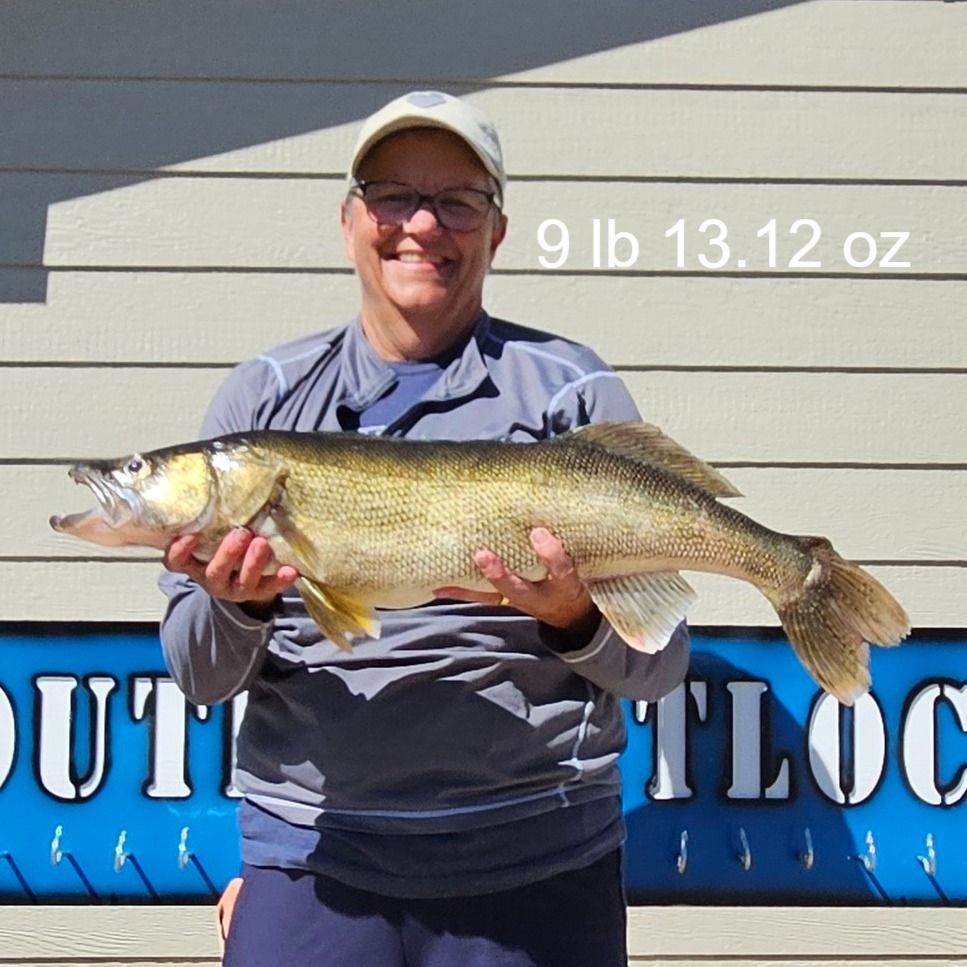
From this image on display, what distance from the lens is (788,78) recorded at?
11.6 ft

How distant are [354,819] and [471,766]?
0.67 ft

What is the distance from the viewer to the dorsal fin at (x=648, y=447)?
225 cm

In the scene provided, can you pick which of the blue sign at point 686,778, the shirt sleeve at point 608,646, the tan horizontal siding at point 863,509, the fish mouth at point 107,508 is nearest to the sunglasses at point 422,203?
the shirt sleeve at point 608,646

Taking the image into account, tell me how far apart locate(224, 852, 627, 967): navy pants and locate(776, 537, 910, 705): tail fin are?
53cm

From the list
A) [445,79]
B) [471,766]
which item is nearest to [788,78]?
[445,79]

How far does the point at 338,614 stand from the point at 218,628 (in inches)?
8.5

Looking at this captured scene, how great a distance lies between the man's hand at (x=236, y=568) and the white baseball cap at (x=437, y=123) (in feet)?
2.21

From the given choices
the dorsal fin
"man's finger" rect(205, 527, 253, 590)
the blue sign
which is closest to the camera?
"man's finger" rect(205, 527, 253, 590)

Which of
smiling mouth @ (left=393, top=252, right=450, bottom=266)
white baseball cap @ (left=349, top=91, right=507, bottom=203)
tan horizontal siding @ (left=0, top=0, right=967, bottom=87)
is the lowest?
smiling mouth @ (left=393, top=252, right=450, bottom=266)

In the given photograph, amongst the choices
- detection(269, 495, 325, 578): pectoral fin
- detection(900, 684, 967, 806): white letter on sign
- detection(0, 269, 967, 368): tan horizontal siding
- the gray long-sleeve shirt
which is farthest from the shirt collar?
detection(900, 684, 967, 806): white letter on sign

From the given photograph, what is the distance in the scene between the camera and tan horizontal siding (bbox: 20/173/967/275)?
3.46m

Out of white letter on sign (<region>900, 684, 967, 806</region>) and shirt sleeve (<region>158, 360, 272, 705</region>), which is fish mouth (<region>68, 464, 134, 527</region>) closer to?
shirt sleeve (<region>158, 360, 272, 705</region>)

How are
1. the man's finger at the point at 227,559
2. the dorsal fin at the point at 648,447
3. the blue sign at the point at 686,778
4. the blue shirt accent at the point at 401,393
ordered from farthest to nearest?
1. the blue sign at the point at 686,778
2. the blue shirt accent at the point at 401,393
3. the dorsal fin at the point at 648,447
4. the man's finger at the point at 227,559

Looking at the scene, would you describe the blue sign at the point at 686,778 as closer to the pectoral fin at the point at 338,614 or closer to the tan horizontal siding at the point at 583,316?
the tan horizontal siding at the point at 583,316
